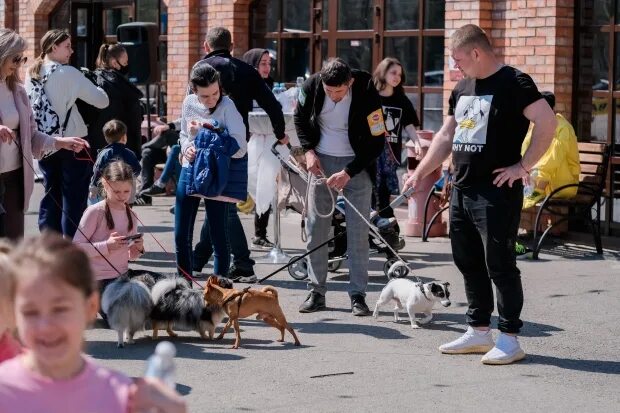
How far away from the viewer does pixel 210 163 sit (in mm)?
9055

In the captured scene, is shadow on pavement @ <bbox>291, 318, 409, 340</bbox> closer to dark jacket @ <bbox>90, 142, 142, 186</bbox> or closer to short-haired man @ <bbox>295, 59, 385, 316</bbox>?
short-haired man @ <bbox>295, 59, 385, 316</bbox>

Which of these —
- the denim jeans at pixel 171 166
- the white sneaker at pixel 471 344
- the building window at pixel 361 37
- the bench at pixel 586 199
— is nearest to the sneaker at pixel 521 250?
the bench at pixel 586 199

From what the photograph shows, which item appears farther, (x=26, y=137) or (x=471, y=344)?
(x=26, y=137)

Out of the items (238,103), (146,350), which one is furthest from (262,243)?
(146,350)

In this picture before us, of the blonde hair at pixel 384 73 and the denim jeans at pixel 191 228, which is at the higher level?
the blonde hair at pixel 384 73

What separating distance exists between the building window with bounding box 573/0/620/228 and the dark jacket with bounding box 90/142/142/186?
4.45 meters

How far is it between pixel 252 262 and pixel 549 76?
368 centimetres

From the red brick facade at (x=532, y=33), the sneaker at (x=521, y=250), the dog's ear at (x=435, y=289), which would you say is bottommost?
the sneaker at (x=521, y=250)

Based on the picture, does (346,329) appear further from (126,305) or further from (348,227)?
(126,305)

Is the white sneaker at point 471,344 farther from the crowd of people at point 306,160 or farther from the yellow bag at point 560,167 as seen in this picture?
the yellow bag at point 560,167

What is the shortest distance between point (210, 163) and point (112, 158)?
1.44 meters

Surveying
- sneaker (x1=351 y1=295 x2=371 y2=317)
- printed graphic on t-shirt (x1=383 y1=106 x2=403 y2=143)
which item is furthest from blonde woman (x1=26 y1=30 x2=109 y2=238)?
printed graphic on t-shirt (x1=383 y1=106 x2=403 y2=143)

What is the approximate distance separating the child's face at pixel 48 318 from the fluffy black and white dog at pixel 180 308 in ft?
16.8

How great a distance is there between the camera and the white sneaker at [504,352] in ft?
24.1
